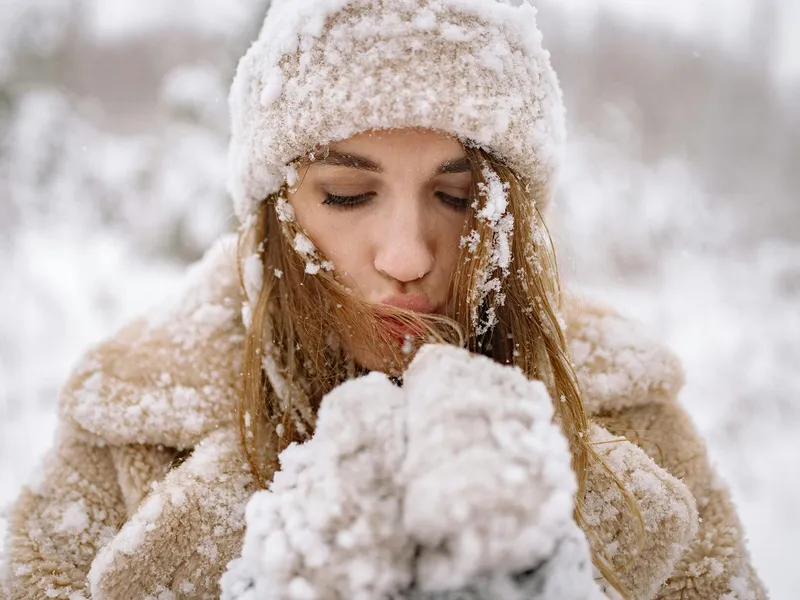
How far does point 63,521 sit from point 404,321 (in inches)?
32.8

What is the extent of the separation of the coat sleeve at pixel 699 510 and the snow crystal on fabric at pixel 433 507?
2.21ft

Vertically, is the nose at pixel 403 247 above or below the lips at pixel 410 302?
above

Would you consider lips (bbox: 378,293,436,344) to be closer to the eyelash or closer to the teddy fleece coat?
the eyelash

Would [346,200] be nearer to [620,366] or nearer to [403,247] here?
[403,247]

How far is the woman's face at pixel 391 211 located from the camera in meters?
0.97

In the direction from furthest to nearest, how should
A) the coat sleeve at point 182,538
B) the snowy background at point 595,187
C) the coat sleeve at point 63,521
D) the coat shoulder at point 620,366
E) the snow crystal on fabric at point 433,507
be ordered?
1. the snowy background at point 595,187
2. the coat shoulder at point 620,366
3. the coat sleeve at point 63,521
4. the coat sleeve at point 182,538
5. the snow crystal on fabric at point 433,507

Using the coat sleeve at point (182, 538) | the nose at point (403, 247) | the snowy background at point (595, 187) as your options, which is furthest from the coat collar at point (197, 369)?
the snowy background at point (595, 187)

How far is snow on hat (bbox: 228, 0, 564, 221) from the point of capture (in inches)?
36.9

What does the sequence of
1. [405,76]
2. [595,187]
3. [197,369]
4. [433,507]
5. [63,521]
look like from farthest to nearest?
[595,187] → [197,369] → [63,521] → [405,76] → [433,507]

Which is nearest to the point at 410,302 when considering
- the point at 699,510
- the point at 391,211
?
the point at 391,211

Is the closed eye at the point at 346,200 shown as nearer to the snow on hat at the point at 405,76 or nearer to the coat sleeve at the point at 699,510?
the snow on hat at the point at 405,76

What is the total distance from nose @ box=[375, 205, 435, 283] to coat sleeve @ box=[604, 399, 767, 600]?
2.05 feet

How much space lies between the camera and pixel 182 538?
0.97m

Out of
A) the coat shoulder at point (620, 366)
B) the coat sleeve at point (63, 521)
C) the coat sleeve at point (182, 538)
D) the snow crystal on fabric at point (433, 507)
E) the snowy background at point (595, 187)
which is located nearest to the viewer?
the snow crystal on fabric at point (433, 507)
